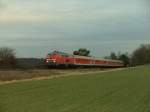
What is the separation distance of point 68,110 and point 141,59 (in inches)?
6517

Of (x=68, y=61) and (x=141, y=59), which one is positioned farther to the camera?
(x=141, y=59)

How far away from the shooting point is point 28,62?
80562 millimetres

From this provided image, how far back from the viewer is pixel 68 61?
74.6m

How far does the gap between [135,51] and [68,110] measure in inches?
6975

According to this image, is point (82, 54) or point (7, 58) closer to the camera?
point (7, 58)

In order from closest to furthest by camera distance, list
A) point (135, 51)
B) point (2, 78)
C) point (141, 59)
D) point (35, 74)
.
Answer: point (2, 78)
point (35, 74)
point (141, 59)
point (135, 51)

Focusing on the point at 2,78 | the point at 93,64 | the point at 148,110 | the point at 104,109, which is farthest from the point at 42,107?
the point at 93,64

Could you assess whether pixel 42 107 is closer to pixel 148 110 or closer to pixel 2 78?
pixel 148 110

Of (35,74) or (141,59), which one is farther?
(141,59)

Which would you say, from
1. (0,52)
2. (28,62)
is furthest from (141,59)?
(28,62)

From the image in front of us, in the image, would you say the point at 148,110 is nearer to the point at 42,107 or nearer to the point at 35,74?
the point at 42,107

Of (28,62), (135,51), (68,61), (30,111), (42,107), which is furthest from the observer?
(135,51)

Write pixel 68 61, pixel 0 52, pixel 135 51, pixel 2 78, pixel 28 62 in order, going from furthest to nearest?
pixel 135 51 → pixel 0 52 → pixel 28 62 → pixel 68 61 → pixel 2 78

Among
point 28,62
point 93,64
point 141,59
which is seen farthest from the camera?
point 141,59
